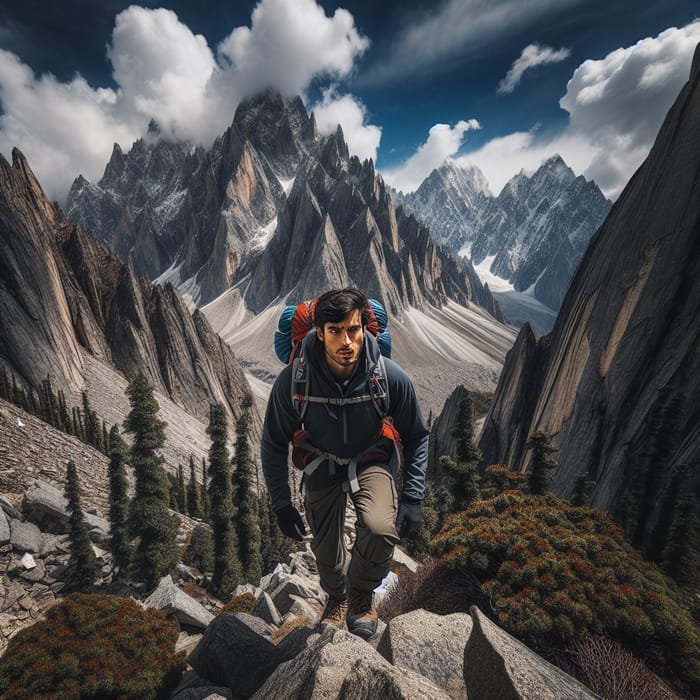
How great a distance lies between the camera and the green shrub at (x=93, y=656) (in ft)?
14.1

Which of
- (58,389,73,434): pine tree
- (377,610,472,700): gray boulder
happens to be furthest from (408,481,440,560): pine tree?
(58,389,73,434): pine tree

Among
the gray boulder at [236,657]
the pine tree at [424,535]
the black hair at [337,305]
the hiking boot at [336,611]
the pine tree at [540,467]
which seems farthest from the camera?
the pine tree at [424,535]

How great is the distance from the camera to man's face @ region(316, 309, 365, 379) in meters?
3.22

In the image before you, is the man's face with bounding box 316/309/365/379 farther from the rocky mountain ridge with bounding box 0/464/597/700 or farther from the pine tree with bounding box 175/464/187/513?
the pine tree with bounding box 175/464/187/513

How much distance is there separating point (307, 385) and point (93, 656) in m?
5.30

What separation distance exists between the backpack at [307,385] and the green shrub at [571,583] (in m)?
2.70

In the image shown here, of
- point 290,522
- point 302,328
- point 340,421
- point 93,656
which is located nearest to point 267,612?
point 93,656

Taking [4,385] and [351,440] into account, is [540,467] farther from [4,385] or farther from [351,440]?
[4,385]

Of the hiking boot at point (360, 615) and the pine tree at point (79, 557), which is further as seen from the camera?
the pine tree at point (79, 557)

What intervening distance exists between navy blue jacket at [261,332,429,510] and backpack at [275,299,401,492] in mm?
61

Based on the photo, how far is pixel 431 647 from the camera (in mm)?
3662

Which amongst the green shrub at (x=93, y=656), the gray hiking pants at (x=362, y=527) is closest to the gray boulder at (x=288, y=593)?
the green shrub at (x=93, y=656)

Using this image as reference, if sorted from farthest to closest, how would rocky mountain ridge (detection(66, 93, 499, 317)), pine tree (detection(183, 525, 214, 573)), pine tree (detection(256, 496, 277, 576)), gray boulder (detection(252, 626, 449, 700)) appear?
rocky mountain ridge (detection(66, 93, 499, 317)) → pine tree (detection(256, 496, 277, 576)) → pine tree (detection(183, 525, 214, 573)) → gray boulder (detection(252, 626, 449, 700))

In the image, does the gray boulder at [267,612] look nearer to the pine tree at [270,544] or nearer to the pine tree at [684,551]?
the pine tree at [684,551]
